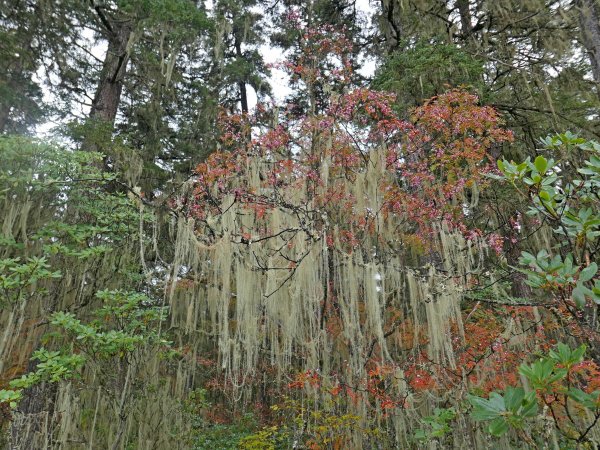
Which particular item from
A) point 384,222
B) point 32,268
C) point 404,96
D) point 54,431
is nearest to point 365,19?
point 404,96

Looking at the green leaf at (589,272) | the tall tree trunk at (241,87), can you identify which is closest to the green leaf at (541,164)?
the green leaf at (589,272)

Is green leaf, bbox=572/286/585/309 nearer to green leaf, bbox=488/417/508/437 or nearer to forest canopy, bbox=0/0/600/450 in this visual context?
forest canopy, bbox=0/0/600/450

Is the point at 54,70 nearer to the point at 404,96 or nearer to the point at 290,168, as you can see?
the point at 290,168

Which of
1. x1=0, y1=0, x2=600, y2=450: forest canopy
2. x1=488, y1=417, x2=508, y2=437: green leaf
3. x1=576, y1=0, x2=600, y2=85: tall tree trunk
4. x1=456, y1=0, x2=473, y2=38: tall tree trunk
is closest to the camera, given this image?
x1=488, y1=417, x2=508, y2=437: green leaf

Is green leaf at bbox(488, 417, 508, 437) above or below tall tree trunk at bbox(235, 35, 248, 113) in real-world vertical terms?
below

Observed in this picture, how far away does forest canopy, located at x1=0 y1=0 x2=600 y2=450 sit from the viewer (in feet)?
13.5

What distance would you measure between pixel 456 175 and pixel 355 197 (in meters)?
2.13

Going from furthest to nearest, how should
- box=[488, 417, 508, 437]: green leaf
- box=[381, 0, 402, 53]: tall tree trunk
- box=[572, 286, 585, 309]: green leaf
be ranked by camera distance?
box=[381, 0, 402, 53]: tall tree trunk, box=[572, 286, 585, 309]: green leaf, box=[488, 417, 508, 437]: green leaf

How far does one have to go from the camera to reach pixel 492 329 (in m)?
6.03

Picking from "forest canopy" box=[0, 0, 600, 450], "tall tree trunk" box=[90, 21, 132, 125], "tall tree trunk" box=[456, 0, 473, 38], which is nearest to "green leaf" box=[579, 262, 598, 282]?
"forest canopy" box=[0, 0, 600, 450]

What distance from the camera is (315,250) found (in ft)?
13.6

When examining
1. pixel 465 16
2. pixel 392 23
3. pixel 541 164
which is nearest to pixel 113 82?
pixel 392 23

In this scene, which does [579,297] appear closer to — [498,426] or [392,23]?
[498,426]

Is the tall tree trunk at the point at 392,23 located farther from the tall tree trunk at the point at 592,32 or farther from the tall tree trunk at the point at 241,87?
the tall tree trunk at the point at 241,87
